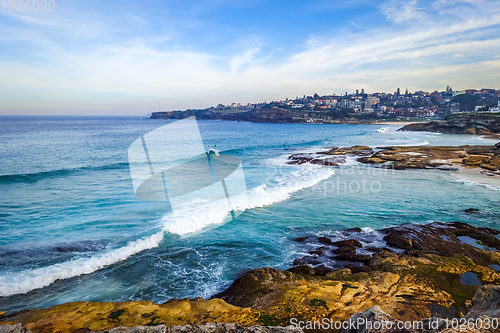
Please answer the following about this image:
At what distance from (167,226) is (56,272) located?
404cm

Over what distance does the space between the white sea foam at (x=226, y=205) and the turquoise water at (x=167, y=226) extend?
8 centimetres

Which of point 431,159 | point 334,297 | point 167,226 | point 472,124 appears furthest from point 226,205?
point 472,124

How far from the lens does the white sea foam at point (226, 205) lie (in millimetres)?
11315

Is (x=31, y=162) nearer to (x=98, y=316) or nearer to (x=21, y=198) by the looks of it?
(x=21, y=198)

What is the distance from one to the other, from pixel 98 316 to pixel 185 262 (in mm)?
3312

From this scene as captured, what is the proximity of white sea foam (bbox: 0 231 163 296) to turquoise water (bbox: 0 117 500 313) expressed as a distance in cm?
3

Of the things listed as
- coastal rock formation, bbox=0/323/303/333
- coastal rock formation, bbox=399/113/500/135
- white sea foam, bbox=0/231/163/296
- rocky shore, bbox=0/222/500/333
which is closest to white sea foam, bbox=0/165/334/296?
white sea foam, bbox=0/231/163/296

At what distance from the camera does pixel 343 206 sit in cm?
1370

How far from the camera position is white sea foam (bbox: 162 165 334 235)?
11.3 m

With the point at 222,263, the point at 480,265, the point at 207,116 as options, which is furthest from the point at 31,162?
the point at 207,116

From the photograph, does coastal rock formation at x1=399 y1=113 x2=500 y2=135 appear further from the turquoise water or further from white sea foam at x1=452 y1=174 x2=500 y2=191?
the turquoise water

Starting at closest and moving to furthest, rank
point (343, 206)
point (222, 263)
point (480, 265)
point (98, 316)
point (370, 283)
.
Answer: point (98, 316)
point (370, 283)
point (480, 265)
point (222, 263)
point (343, 206)

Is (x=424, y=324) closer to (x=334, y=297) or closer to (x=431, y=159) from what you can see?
(x=334, y=297)

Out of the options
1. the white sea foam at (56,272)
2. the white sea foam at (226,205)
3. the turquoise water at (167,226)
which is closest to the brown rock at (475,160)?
the turquoise water at (167,226)
